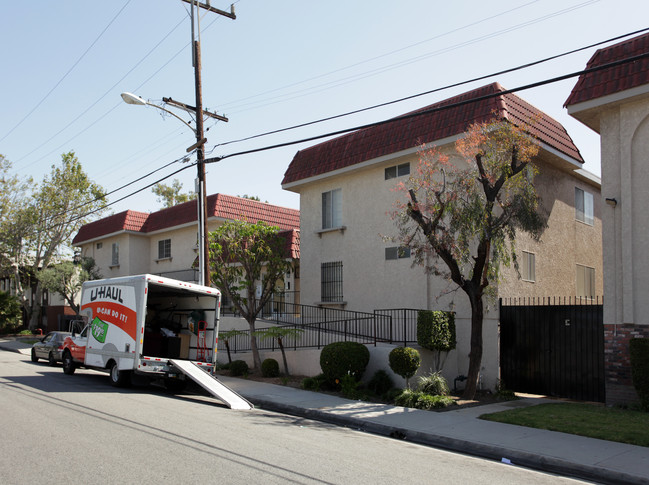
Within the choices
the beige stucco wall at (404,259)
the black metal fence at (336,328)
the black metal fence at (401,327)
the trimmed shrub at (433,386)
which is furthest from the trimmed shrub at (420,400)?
the black metal fence at (401,327)

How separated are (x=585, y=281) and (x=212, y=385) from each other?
1260 centimetres

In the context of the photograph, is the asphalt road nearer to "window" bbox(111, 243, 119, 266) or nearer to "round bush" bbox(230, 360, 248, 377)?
"round bush" bbox(230, 360, 248, 377)

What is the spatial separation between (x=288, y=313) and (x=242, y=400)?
813 centimetres

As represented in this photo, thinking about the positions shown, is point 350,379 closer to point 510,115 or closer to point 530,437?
point 530,437

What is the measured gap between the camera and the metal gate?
13.3 m

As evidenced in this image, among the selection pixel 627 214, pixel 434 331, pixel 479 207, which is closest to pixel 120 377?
pixel 434 331

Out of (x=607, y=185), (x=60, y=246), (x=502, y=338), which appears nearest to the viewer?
(x=607, y=185)

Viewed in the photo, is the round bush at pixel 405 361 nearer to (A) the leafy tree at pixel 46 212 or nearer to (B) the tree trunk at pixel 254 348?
(B) the tree trunk at pixel 254 348

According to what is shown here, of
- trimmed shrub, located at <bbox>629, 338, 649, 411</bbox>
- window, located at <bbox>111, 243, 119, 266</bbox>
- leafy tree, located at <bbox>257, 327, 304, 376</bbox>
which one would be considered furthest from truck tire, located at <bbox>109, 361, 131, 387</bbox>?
window, located at <bbox>111, 243, 119, 266</bbox>

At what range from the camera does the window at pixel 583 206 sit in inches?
736

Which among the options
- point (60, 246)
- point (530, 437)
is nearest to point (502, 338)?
point (530, 437)

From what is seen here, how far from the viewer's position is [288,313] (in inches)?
827

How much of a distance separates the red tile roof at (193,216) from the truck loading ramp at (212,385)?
369 inches

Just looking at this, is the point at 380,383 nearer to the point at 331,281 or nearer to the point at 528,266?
the point at 528,266
